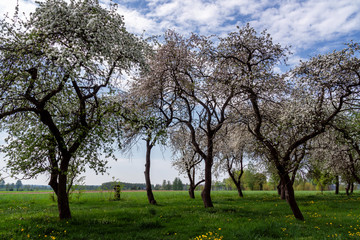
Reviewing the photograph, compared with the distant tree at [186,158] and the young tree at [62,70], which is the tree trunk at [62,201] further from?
the distant tree at [186,158]

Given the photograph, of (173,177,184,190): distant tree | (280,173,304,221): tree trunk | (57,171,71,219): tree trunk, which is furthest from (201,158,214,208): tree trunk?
(173,177,184,190): distant tree

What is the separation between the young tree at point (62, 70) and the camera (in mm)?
11219

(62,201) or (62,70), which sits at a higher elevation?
(62,70)

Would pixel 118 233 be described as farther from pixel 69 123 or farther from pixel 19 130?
pixel 19 130

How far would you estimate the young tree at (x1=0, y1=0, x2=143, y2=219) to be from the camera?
442 inches

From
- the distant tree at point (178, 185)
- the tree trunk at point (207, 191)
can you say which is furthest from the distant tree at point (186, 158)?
the distant tree at point (178, 185)

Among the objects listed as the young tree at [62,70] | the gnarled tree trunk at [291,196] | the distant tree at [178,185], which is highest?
the young tree at [62,70]

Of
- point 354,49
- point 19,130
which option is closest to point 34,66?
point 19,130

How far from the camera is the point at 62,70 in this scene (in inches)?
438

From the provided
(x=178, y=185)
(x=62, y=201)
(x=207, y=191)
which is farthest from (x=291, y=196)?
(x=178, y=185)

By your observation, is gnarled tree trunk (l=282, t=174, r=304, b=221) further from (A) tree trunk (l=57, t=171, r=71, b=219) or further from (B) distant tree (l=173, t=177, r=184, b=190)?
(B) distant tree (l=173, t=177, r=184, b=190)

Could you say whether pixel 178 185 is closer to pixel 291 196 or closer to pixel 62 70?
pixel 291 196

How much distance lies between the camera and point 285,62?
56.8ft

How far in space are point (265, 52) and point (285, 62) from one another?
149 cm
